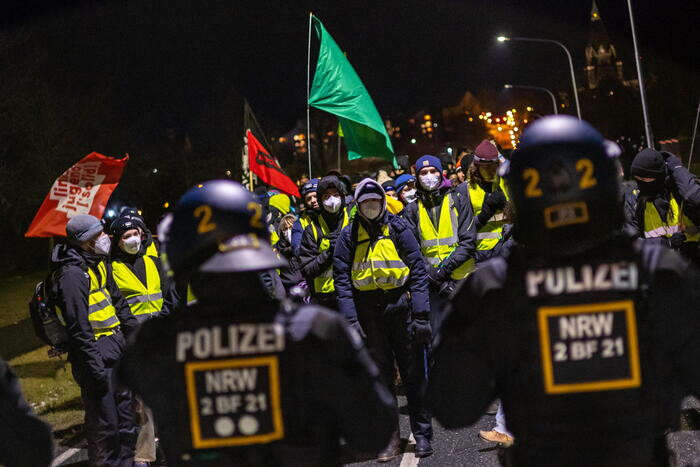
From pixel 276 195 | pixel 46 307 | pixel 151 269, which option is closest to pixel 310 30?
pixel 276 195

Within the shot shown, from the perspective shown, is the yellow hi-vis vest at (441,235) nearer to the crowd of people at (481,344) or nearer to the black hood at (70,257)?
the black hood at (70,257)

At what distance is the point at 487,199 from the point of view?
6.68 m

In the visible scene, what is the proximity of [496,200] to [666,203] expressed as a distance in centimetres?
157

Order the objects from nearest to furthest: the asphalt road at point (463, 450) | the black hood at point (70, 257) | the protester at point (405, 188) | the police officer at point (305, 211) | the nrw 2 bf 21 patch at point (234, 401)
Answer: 1. the nrw 2 bf 21 patch at point (234, 401)
2. the asphalt road at point (463, 450)
3. the black hood at point (70, 257)
4. the police officer at point (305, 211)
5. the protester at point (405, 188)

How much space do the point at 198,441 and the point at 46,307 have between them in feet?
14.2

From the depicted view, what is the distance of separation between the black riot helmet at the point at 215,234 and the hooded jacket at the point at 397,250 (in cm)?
368

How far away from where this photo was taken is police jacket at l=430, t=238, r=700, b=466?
219 centimetres

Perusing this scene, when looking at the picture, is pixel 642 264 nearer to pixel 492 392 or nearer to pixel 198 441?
pixel 492 392

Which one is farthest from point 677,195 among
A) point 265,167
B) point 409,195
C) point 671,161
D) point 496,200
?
point 265,167

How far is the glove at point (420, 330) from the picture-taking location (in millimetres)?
6145

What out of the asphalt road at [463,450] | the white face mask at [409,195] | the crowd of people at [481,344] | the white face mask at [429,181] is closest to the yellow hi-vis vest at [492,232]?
the white face mask at [429,181]

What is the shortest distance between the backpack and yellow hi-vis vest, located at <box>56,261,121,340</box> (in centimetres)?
18

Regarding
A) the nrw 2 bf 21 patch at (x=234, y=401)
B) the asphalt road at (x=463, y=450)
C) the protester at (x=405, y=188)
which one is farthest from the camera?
the protester at (x=405, y=188)

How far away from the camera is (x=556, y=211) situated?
226cm
